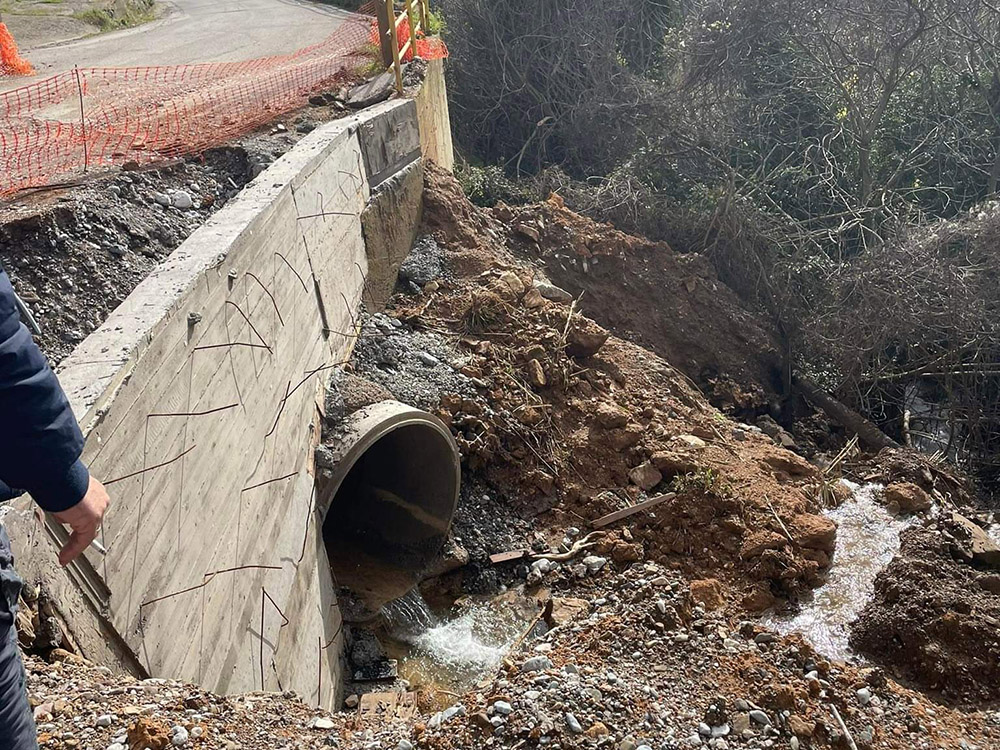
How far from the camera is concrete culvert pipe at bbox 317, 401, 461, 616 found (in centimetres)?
673

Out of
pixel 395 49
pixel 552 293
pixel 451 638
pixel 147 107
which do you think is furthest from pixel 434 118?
pixel 451 638

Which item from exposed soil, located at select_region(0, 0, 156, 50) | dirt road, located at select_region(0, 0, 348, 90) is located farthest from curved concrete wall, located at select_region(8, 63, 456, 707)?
exposed soil, located at select_region(0, 0, 156, 50)

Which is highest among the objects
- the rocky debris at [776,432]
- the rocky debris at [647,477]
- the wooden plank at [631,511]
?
the rocky debris at [647,477]

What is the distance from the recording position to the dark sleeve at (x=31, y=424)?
1.78m

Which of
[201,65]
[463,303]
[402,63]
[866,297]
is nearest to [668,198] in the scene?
[866,297]

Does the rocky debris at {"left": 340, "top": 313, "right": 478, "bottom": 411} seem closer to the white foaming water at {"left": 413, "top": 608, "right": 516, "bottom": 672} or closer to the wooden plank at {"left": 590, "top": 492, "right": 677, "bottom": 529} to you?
the wooden plank at {"left": 590, "top": 492, "right": 677, "bottom": 529}

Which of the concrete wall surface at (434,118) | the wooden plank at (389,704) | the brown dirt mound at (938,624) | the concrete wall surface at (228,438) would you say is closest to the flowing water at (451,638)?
the wooden plank at (389,704)

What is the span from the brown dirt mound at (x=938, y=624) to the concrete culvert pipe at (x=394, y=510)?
10.6 ft

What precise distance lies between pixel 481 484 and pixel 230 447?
3.18m

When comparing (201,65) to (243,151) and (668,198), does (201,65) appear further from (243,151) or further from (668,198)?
(668,198)

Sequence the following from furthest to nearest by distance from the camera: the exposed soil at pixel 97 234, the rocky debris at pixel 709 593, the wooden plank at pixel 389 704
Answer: the rocky debris at pixel 709 593 → the wooden plank at pixel 389 704 → the exposed soil at pixel 97 234

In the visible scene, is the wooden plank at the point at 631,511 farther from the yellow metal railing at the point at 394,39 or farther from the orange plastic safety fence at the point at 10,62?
the orange plastic safety fence at the point at 10,62

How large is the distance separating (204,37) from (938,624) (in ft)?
39.7

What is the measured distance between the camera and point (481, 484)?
286 inches
